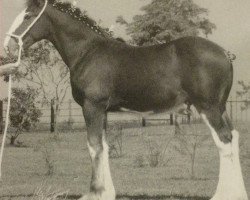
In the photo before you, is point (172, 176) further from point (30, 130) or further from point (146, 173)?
point (30, 130)

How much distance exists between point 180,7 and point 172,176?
6.14 meters

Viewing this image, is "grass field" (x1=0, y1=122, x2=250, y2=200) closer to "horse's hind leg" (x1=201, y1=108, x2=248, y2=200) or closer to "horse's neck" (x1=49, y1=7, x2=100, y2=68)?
"horse's hind leg" (x1=201, y1=108, x2=248, y2=200)

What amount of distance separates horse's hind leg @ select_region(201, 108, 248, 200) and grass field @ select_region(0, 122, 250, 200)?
84 centimetres

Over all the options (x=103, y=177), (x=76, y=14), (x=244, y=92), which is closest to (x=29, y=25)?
(x=76, y=14)

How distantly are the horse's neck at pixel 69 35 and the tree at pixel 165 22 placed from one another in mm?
6035

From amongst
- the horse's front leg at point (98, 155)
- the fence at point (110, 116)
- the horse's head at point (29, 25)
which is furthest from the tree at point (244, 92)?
the horse's head at point (29, 25)

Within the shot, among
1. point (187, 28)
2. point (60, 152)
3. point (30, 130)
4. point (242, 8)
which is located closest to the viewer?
point (242, 8)

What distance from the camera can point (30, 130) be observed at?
14969 mm

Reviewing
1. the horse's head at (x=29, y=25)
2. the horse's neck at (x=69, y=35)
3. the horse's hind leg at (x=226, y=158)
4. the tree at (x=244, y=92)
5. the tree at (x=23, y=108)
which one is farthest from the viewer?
the tree at (x=23, y=108)

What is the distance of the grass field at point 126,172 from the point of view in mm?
6793

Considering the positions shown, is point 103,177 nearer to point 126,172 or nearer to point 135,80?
point 135,80

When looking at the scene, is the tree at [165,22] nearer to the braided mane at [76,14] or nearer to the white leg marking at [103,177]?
the braided mane at [76,14]

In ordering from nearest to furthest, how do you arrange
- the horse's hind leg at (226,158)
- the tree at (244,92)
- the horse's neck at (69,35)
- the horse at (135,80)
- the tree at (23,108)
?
the horse's hind leg at (226,158) → the horse at (135,80) → the horse's neck at (69,35) → the tree at (244,92) → the tree at (23,108)

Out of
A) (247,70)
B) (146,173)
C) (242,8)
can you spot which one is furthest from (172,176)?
(242,8)
